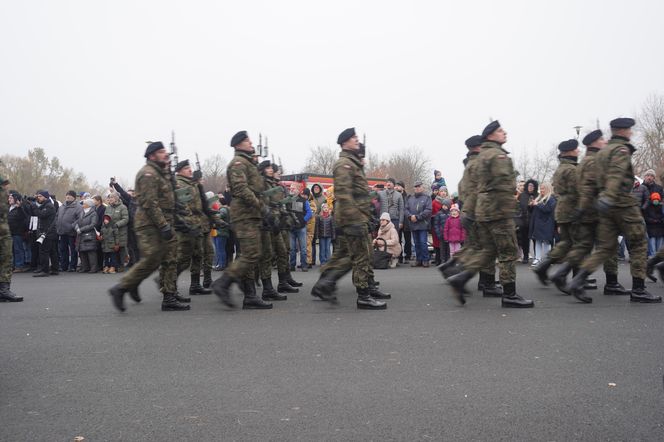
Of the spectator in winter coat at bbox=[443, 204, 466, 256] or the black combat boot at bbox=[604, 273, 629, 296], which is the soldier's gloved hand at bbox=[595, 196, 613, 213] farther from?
the spectator in winter coat at bbox=[443, 204, 466, 256]

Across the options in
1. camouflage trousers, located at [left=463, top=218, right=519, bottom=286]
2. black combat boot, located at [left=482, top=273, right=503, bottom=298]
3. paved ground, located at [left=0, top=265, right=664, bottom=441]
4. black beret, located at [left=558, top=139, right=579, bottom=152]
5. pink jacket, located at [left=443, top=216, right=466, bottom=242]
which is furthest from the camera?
pink jacket, located at [left=443, top=216, right=466, bottom=242]

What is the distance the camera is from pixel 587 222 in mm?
7590

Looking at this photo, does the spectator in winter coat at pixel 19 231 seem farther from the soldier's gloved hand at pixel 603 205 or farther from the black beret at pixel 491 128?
the soldier's gloved hand at pixel 603 205

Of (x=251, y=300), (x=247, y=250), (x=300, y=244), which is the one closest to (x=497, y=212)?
(x=247, y=250)

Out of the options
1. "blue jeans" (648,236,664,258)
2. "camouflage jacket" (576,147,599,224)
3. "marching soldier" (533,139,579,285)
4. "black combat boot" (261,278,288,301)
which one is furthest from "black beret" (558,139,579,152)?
"blue jeans" (648,236,664,258)

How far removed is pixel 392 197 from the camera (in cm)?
1402

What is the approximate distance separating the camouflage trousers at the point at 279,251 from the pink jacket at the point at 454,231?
199 inches

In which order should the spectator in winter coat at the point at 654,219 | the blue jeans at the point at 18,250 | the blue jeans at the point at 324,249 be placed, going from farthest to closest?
the blue jeans at the point at 18,250 → the blue jeans at the point at 324,249 → the spectator in winter coat at the point at 654,219

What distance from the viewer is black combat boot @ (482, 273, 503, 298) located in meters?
7.87

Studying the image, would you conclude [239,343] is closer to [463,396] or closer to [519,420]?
[463,396]

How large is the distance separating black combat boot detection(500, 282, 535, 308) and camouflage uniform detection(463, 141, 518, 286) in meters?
0.07

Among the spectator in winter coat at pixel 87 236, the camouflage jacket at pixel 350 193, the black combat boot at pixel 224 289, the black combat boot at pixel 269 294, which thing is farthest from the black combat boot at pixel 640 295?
the spectator in winter coat at pixel 87 236

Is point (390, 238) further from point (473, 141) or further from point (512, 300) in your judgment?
point (512, 300)

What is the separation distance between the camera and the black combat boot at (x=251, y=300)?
719 cm
